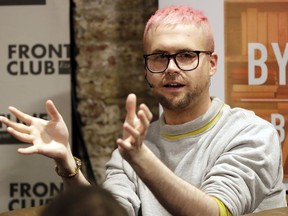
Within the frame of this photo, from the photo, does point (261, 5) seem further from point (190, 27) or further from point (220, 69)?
point (190, 27)

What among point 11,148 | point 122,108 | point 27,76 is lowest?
point 11,148

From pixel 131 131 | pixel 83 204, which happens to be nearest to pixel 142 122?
pixel 131 131

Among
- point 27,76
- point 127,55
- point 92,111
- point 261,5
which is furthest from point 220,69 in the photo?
point 27,76

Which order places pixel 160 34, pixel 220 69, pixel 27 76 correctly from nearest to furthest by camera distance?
1. pixel 160 34
2. pixel 220 69
3. pixel 27 76

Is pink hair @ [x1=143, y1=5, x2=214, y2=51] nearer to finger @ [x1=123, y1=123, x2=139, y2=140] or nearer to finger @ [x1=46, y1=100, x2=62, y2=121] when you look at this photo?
finger @ [x1=46, y1=100, x2=62, y2=121]

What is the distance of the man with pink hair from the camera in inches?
55.4

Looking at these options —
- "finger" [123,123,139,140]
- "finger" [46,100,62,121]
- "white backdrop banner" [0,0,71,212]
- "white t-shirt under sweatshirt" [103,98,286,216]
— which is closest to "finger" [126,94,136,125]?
"finger" [123,123,139,140]

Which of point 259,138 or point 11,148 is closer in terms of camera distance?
point 259,138

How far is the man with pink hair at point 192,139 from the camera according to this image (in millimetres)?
1408

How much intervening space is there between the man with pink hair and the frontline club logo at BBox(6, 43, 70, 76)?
32.7 inches

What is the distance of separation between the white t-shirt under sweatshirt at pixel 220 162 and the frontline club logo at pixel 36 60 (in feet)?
2.80

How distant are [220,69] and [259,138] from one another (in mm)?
700

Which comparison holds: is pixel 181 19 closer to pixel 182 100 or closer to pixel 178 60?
pixel 178 60

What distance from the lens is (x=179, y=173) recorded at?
1597mm
